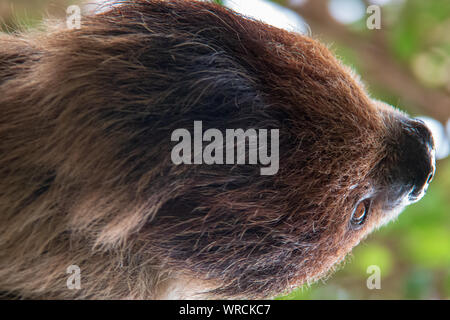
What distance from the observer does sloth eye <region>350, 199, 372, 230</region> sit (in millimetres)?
1422

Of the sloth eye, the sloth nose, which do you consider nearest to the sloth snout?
the sloth nose

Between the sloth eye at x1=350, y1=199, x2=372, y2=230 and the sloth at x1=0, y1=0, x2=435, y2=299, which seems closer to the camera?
the sloth at x1=0, y1=0, x2=435, y2=299

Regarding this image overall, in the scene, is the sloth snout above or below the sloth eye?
above

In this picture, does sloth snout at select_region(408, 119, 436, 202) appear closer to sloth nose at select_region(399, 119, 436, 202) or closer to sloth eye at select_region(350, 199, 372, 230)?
sloth nose at select_region(399, 119, 436, 202)

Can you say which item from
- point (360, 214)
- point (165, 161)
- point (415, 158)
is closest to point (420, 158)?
point (415, 158)

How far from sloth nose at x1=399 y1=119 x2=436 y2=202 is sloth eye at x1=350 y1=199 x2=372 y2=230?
15 centimetres

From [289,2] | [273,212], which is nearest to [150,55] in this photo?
[273,212]

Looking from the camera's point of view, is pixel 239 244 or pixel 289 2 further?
pixel 289 2

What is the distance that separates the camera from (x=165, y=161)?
1.07 m

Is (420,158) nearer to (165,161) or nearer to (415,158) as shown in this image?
(415,158)

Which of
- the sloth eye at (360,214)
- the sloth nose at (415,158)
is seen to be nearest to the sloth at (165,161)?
the sloth eye at (360,214)
